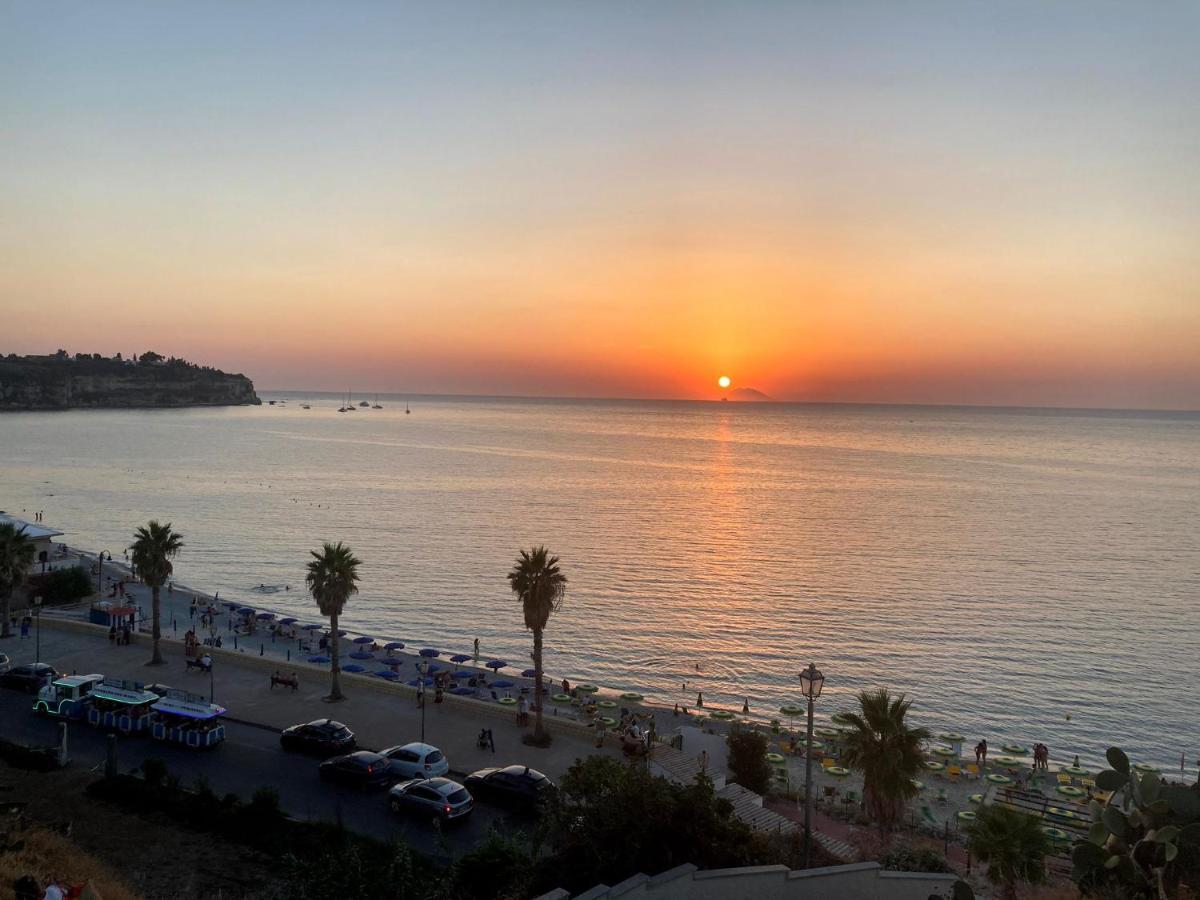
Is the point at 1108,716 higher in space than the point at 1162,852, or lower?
lower

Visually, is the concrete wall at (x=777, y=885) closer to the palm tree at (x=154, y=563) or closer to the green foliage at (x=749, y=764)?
the green foliage at (x=749, y=764)

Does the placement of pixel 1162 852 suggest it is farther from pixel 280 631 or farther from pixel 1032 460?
pixel 1032 460

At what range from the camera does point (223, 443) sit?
7589 inches

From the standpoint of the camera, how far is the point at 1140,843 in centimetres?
1190

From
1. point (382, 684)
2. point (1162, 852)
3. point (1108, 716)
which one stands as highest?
point (1162, 852)

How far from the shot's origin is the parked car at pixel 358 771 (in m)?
23.3

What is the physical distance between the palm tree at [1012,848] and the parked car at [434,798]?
1219 centimetres

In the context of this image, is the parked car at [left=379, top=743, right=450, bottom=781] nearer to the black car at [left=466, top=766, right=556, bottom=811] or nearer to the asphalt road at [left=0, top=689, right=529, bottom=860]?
the asphalt road at [left=0, top=689, right=529, bottom=860]

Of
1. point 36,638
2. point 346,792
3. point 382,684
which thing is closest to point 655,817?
point 346,792

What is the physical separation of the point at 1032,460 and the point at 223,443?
18469 centimetres

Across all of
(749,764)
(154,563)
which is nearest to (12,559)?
(154,563)

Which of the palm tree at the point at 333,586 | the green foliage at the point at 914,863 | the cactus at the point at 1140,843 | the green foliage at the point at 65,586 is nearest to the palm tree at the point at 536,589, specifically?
the palm tree at the point at 333,586

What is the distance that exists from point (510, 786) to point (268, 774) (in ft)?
23.9

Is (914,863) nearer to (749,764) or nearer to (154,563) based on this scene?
(749,764)
